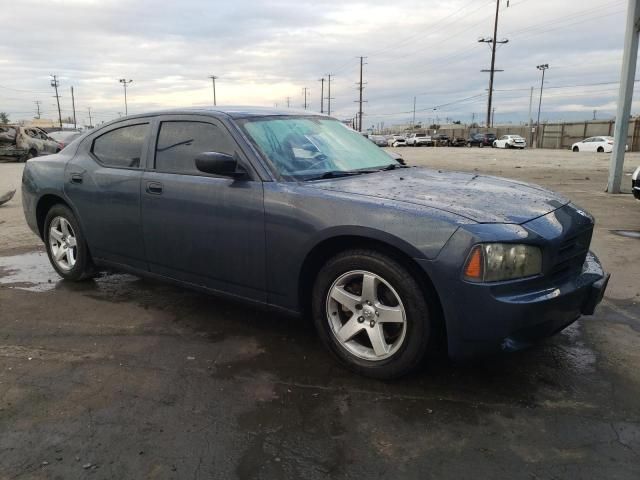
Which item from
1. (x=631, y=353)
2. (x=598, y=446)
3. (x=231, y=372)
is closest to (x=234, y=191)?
(x=231, y=372)

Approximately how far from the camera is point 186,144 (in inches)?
155

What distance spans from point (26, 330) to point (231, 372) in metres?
1.78

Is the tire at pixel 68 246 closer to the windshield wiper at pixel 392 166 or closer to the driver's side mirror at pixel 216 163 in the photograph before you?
the driver's side mirror at pixel 216 163

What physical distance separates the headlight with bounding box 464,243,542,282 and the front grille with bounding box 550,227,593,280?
0.22 meters

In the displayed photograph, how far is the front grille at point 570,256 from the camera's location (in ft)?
9.66

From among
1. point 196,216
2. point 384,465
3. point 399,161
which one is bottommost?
point 384,465

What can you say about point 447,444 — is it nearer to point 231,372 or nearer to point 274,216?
point 231,372

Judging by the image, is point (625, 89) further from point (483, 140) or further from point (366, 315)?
point (483, 140)

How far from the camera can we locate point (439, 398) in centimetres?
294

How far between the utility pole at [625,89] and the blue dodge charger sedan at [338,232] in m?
9.18

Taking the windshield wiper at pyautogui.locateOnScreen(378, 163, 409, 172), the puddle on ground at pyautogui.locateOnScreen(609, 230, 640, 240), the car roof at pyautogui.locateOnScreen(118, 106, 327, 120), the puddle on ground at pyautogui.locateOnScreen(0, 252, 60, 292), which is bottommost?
the puddle on ground at pyautogui.locateOnScreen(0, 252, 60, 292)

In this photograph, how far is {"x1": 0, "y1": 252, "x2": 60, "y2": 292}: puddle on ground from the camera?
507cm

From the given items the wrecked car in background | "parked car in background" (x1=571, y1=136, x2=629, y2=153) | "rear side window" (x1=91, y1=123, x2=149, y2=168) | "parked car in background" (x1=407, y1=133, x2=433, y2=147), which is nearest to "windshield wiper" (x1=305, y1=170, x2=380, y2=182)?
"rear side window" (x1=91, y1=123, x2=149, y2=168)

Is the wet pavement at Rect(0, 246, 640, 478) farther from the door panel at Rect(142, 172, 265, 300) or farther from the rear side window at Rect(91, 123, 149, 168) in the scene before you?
the rear side window at Rect(91, 123, 149, 168)
